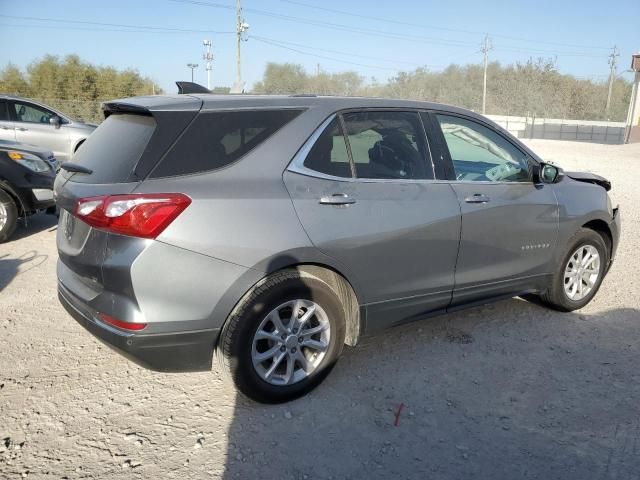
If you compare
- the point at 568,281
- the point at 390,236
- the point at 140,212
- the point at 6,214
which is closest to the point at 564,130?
the point at 568,281

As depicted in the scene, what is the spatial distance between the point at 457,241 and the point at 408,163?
25.3 inches

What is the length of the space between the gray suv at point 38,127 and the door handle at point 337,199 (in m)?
9.39

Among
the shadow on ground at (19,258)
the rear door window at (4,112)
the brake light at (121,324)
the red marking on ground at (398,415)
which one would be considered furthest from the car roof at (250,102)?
the rear door window at (4,112)

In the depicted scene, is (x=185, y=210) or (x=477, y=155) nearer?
(x=185, y=210)

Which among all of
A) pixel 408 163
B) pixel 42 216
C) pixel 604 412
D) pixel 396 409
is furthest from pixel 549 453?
pixel 42 216

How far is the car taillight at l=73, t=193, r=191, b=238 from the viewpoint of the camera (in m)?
2.58

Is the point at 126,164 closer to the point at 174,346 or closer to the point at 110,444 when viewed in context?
the point at 174,346

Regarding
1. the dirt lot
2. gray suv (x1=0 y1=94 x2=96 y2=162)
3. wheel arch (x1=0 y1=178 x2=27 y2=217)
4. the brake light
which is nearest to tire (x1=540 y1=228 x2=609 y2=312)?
the dirt lot

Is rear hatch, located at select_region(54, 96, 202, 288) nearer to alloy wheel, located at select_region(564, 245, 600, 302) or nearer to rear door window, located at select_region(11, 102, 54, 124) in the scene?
alloy wheel, located at select_region(564, 245, 600, 302)

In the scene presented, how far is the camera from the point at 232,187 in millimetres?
2795

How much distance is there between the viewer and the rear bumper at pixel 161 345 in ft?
8.77

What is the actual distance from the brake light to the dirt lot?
636mm

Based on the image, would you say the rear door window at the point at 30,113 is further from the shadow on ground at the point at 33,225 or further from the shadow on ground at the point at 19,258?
the shadow on ground at the point at 19,258

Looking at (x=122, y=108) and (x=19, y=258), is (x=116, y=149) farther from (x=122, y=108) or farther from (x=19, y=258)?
(x=19, y=258)
